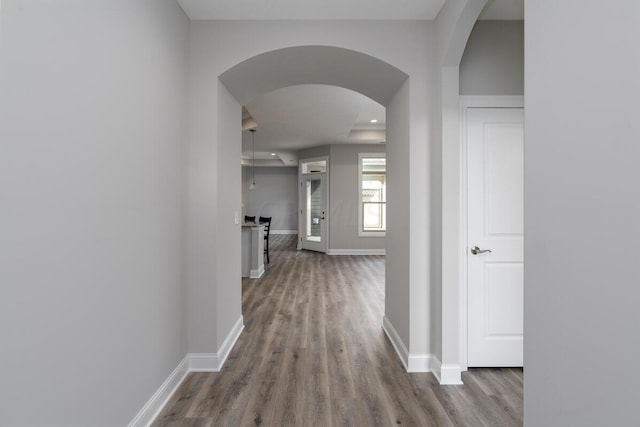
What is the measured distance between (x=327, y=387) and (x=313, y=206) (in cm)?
670

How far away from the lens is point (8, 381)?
0.99 metres

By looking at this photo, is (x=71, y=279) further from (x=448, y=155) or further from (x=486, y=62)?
(x=486, y=62)

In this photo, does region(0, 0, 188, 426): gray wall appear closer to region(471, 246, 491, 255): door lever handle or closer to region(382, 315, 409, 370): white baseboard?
region(382, 315, 409, 370): white baseboard

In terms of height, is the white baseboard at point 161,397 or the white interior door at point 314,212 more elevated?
the white interior door at point 314,212

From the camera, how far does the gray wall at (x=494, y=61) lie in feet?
8.03

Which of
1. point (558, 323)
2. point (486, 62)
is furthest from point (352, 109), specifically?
point (558, 323)

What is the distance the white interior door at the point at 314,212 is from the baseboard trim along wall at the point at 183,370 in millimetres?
5337

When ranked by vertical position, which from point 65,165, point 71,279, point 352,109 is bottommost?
point 71,279

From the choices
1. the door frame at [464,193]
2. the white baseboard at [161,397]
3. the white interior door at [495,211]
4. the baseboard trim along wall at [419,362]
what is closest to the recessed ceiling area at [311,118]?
the door frame at [464,193]

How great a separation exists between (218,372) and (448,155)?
7.72 ft

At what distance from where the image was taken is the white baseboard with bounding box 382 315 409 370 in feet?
8.23

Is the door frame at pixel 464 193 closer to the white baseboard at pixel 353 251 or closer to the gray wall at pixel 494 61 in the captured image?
the gray wall at pixel 494 61

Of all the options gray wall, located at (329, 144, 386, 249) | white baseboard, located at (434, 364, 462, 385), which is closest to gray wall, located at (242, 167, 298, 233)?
gray wall, located at (329, 144, 386, 249)

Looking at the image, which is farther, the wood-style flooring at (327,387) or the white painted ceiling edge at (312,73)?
the white painted ceiling edge at (312,73)
